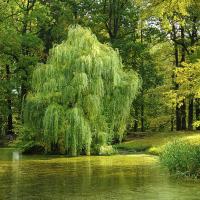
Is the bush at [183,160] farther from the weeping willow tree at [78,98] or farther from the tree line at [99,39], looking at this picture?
the tree line at [99,39]

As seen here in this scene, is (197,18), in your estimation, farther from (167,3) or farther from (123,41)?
(167,3)

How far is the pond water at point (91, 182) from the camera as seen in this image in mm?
11547

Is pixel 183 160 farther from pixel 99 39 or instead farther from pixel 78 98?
pixel 99 39

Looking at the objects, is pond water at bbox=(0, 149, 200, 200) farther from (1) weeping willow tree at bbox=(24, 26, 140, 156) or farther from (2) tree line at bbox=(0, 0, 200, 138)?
(2) tree line at bbox=(0, 0, 200, 138)

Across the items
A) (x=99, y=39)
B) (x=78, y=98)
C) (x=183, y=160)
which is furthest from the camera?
(x=99, y=39)

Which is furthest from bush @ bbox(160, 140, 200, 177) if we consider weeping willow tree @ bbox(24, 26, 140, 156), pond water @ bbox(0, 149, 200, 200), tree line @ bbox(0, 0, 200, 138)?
tree line @ bbox(0, 0, 200, 138)

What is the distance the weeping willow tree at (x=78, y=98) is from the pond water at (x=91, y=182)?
3.56 meters

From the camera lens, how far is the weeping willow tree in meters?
23.0

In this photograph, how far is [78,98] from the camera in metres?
23.7

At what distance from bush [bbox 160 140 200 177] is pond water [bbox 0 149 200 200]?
39 centimetres

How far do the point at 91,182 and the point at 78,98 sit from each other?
10167 mm

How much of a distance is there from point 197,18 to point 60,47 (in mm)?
16848

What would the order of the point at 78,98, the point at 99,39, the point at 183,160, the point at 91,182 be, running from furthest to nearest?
the point at 99,39, the point at 78,98, the point at 183,160, the point at 91,182

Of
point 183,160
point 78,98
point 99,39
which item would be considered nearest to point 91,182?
point 183,160
